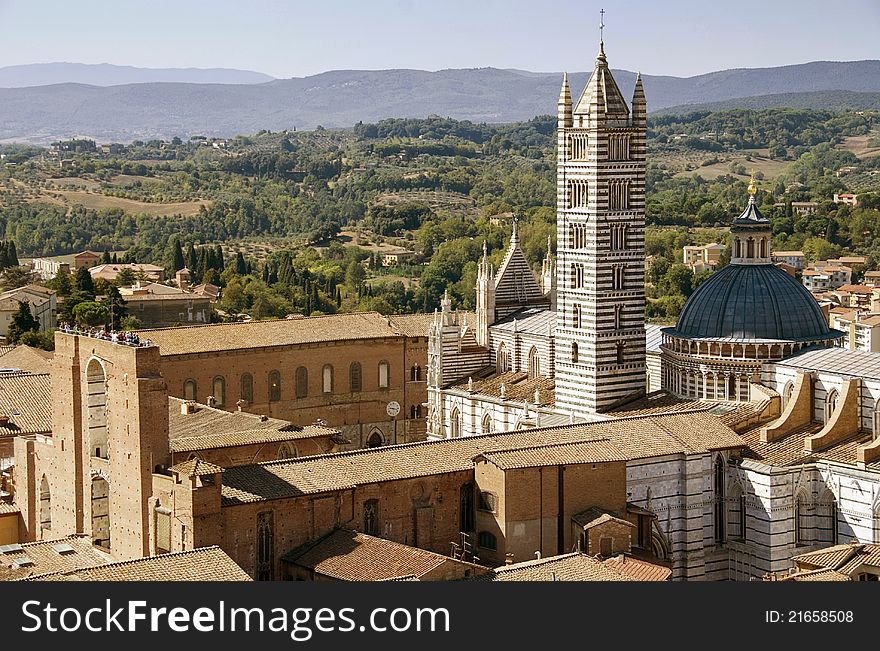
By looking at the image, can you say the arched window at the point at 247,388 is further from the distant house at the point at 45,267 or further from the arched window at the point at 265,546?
the distant house at the point at 45,267

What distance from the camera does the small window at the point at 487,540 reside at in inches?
1093

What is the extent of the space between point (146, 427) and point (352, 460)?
3.51 m

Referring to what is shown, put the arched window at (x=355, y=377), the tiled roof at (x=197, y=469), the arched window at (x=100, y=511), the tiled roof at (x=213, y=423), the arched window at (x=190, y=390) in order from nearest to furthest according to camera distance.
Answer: the tiled roof at (x=197, y=469) < the arched window at (x=100, y=511) < the tiled roof at (x=213, y=423) < the arched window at (x=190, y=390) < the arched window at (x=355, y=377)

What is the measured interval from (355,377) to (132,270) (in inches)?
950

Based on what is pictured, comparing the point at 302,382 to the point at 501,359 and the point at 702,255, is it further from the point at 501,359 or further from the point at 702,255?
the point at 702,255

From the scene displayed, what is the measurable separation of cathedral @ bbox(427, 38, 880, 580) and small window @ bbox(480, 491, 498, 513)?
2.94 m

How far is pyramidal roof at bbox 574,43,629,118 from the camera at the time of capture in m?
34.8

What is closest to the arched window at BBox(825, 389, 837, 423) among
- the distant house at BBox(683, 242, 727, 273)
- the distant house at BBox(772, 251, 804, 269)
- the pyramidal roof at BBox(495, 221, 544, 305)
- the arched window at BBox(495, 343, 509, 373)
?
the arched window at BBox(495, 343, 509, 373)

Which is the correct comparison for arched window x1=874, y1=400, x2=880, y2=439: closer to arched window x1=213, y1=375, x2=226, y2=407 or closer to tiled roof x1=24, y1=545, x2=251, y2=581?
tiled roof x1=24, y1=545, x2=251, y2=581

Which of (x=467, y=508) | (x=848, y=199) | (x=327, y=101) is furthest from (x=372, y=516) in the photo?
(x=327, y=101)

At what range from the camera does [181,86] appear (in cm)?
16500

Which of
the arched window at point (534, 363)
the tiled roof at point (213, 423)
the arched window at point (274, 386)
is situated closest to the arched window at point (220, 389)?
the arched window at point (274, 386)

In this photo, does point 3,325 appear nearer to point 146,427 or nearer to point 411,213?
point 146,427

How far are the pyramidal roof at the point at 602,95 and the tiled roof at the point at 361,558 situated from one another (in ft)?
40.5
